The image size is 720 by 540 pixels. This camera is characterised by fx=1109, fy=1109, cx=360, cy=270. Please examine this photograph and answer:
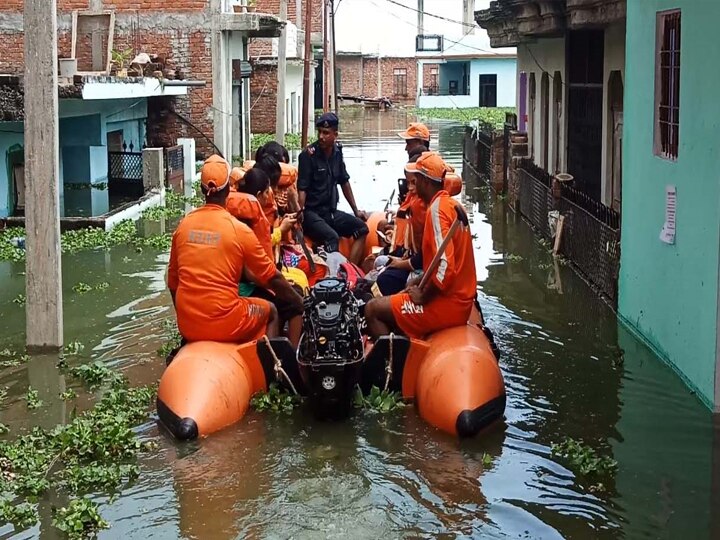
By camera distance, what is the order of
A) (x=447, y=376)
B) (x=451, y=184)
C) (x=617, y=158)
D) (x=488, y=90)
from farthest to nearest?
(x=488, y=90) < (x=617, y=158) < (x=451, y=184) < (x=447, y=376)

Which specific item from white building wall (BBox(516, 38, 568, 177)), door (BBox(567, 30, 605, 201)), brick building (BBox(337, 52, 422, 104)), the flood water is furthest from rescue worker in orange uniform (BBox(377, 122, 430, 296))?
brick building (BBox(337, 52, 422, 104))

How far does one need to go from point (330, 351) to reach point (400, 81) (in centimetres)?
6379

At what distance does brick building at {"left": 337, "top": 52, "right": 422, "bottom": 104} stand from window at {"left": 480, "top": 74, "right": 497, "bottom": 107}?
907 cm

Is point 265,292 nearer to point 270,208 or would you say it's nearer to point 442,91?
point 270,208

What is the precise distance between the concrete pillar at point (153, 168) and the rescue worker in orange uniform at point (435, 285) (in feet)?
46.8

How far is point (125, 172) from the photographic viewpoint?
24.7 meters

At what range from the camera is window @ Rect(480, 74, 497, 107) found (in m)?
60.3

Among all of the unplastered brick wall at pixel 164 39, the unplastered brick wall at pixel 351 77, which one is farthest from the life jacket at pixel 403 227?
the unplastered brick wall at pixel 351 77

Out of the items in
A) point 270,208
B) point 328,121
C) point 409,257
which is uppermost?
point 328,121

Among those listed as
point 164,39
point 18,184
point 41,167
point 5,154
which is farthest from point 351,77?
point 41,167

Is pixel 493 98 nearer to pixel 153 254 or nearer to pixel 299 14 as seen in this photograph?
pixel 299 14

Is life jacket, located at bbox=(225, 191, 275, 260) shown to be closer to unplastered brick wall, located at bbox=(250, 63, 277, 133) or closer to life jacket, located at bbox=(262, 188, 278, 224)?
life jacket, located at bbox=(262, 188, 278, 224)

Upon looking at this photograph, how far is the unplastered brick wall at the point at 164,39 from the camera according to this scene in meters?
28.2

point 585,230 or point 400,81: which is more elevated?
point 400,81
